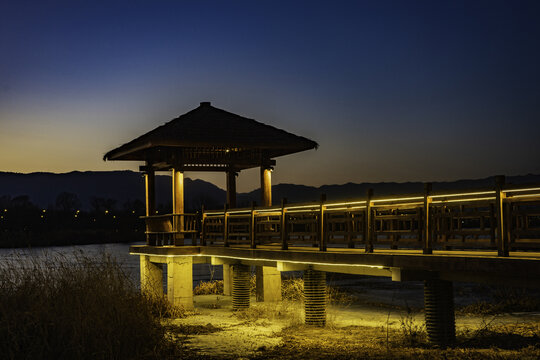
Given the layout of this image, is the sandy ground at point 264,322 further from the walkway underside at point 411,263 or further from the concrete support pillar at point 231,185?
the concrete support pillar at point 231,185

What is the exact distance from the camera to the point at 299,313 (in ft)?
61.4

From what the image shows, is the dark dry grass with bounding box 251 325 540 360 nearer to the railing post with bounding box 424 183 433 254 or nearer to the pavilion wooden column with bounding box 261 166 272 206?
the railing post with bounding box 424 183 433 254

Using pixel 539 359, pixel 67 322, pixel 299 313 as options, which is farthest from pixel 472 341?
pixel 67 322

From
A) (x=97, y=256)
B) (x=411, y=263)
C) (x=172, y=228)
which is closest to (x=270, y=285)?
(x=172, y=228)

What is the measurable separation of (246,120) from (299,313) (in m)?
7.03

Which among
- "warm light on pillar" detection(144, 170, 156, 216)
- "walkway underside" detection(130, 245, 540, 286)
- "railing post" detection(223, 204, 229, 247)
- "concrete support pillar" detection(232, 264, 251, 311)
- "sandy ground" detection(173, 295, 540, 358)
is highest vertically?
"warm light on pillar" detection(144, 170, 156, 216)

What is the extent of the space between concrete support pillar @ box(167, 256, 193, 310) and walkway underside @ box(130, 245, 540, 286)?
52.6 inches

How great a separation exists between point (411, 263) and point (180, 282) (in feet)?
32.2

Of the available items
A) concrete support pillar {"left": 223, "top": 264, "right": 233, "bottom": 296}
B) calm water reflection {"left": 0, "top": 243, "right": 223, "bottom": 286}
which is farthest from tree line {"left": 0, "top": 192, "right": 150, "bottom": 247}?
concrete support pillar {"left": 223, "top": 264, "right": 233, "bottom": 296}

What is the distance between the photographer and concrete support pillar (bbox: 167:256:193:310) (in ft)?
66.4

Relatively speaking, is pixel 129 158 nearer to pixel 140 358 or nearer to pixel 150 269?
pixel 150 269

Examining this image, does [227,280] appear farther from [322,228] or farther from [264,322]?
[322,228]

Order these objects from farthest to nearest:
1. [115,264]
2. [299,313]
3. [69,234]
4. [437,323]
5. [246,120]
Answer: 1. [69,234]
2. [246,120]
3. [299,313]
4. [115,264]
5. [437,323]

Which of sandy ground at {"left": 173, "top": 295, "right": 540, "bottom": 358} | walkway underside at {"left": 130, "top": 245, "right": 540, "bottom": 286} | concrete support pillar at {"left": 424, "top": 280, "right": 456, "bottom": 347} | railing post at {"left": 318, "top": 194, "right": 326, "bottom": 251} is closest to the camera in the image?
walkway underside at {"left": 130, "top": 245, "right": 540, "bottom": 286}
